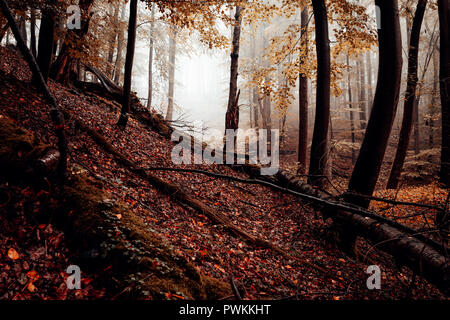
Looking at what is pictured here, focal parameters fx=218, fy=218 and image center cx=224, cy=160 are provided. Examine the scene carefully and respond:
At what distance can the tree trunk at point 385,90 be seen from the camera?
424 cm

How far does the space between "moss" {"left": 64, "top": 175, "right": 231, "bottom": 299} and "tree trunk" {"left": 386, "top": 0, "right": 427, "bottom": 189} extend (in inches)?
403

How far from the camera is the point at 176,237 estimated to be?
3889mm

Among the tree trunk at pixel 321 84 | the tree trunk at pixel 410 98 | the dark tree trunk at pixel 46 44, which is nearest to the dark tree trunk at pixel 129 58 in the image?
the dark tree trunk at pixel 46 44

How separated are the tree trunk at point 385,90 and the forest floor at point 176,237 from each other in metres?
1.82

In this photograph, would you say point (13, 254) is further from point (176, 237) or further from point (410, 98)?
point (410, 98)

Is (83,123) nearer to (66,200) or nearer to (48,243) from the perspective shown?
(66,200)

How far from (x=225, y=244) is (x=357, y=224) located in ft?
8.60

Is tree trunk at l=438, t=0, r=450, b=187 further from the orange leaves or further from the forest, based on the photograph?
the orange leaves

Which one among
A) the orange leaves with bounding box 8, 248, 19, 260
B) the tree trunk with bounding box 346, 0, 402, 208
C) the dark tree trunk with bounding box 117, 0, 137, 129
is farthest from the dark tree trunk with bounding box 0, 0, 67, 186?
the tree trunk with bounding box 346, 0, 402, 208

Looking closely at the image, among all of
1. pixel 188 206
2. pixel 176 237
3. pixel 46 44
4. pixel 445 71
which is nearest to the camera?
pixel 176 237

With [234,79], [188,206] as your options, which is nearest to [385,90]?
[188,206]

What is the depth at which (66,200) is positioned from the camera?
3.21 metres

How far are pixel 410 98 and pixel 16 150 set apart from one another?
12.8 m

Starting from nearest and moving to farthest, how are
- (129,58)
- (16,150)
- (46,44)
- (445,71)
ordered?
(16,150) < (46,44) < (129,58) < (445,71)
